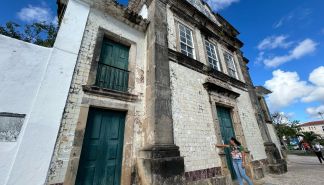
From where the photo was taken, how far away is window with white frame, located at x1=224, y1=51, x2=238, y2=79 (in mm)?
9008

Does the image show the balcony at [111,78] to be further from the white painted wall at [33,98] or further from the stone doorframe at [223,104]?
the stone doorframe at [223,104]

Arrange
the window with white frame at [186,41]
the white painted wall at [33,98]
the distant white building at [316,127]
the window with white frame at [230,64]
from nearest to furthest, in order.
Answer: the white painted wall at [33,98] → the window with white frame at [186,41] → the window with white frame at [230,64] → the distant white building at [316,127]

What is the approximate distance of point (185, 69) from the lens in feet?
20.2

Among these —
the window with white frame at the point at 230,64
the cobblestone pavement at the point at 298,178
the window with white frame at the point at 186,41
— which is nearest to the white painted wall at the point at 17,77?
the window with white frame at the point at 186,41

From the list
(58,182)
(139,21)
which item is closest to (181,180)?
(58,182)

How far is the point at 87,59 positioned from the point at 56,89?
4.24ft

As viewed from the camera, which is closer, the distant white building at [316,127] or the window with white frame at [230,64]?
the window with white frame at [230,64]

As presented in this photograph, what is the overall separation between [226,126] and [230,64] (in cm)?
449

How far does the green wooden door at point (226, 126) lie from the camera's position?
19.9 feet

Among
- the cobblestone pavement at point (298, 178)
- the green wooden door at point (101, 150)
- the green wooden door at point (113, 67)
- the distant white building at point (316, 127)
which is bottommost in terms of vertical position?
the cobblestone pavement at point (298, 178)

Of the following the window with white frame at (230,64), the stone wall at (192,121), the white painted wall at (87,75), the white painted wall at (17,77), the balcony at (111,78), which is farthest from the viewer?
the window with white frame at (230,64)

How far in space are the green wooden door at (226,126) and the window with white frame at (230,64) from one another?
286 centimetres

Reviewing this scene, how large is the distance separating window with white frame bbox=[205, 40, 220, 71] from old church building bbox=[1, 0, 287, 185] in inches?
24.5

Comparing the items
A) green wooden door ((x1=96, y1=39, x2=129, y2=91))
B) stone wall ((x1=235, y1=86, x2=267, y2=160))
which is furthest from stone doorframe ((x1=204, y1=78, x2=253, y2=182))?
green wooden door ((x1=96, y1=39, x2=129, y2=91))
